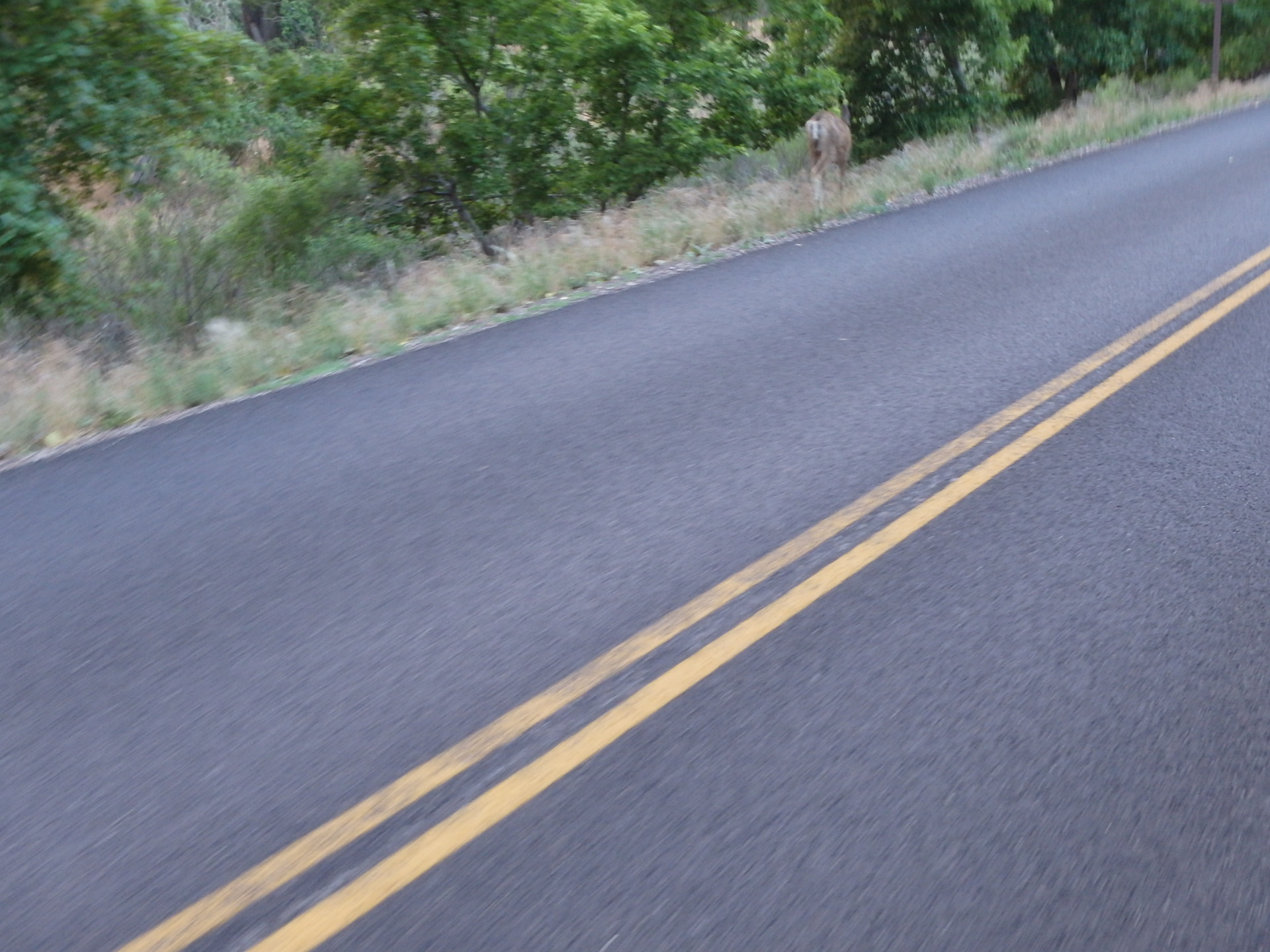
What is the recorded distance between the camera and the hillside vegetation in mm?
10875

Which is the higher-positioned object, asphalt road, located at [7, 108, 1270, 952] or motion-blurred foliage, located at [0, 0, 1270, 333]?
motion-blurred foliage, located at [0, 0, 1270, 333]

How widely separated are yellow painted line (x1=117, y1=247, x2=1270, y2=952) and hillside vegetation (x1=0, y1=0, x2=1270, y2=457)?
470 centimetres

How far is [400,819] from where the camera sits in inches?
136

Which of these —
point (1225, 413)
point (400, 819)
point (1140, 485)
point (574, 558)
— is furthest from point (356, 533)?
point (1225, 413)

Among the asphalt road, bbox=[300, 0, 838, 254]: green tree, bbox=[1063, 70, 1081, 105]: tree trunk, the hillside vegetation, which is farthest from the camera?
bbox=[1063, 70, 1081, 105]: tree trunk

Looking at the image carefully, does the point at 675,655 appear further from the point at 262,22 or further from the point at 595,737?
the point at 262,22

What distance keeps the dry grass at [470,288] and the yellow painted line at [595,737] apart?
16.1ft

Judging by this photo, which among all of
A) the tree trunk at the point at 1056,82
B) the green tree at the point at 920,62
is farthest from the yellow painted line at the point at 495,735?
the tree trunk at the point at 1056,82

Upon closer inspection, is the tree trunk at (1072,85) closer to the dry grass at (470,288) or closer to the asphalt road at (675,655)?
the dry grass at (470,288)

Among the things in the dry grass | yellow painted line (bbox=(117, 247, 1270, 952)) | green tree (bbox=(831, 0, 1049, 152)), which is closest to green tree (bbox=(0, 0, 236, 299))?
the dry grass

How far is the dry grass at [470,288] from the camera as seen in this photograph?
319 inches

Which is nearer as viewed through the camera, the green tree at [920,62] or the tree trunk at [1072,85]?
the green tree at [920,62]

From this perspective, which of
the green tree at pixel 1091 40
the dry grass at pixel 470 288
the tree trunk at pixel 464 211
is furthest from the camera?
the green tree at pixel 1091 40

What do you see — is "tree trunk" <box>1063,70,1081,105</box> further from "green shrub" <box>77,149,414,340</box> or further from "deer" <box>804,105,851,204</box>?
"green shrub" <box>77,149,414,340</box>
